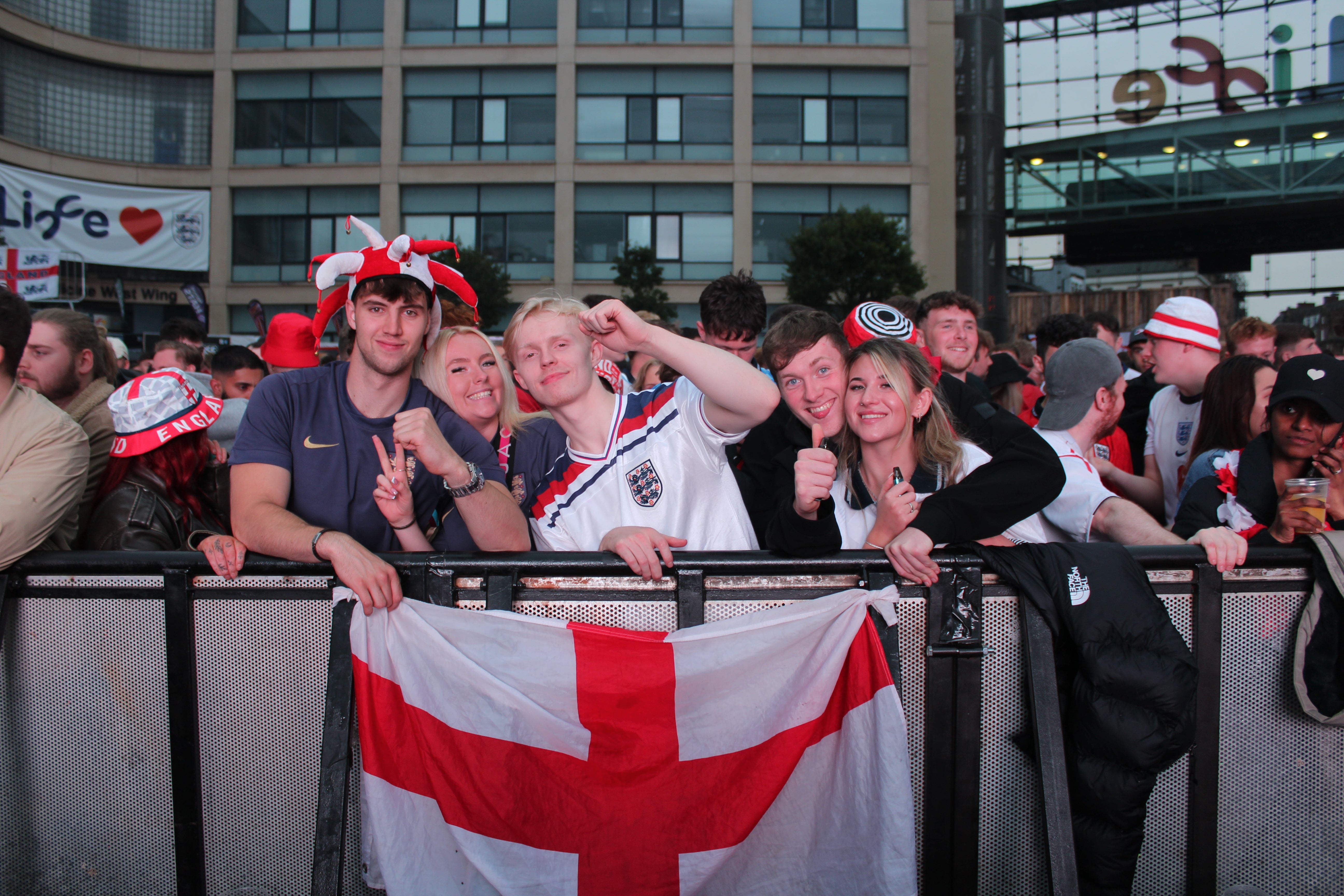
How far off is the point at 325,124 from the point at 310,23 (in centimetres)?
366

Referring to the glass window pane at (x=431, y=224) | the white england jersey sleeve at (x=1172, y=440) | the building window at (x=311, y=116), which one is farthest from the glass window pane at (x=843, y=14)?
the white england jersey sleeve at (x=1172, y=440)

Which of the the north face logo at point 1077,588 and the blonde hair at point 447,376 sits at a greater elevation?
the blonde hair at point 447,376

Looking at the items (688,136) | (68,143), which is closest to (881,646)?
(688,136)

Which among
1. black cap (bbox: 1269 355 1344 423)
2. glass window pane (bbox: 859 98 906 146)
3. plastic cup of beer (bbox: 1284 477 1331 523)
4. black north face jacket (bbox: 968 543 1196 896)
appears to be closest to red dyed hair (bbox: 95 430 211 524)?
black north face jacket (bbox: 968 543 1196 896)

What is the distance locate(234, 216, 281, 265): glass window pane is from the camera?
1128 inches

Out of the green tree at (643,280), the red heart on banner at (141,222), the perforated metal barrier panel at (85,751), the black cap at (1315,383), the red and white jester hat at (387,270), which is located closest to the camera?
the perforated metal barrier panel at (85,751)

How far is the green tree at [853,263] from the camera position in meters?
24.2

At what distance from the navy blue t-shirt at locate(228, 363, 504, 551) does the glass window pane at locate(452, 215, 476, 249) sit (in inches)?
1065

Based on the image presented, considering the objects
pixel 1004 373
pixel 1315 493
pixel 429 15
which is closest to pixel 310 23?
pixel 429 15

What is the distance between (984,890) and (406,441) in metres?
2.06

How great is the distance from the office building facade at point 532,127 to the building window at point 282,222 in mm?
74

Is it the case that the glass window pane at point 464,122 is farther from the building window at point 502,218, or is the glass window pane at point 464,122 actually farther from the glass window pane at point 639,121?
the glass window pane at point 639,121

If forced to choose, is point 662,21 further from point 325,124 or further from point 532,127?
point 325,124

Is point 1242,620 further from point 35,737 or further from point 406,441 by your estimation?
point 35,737
